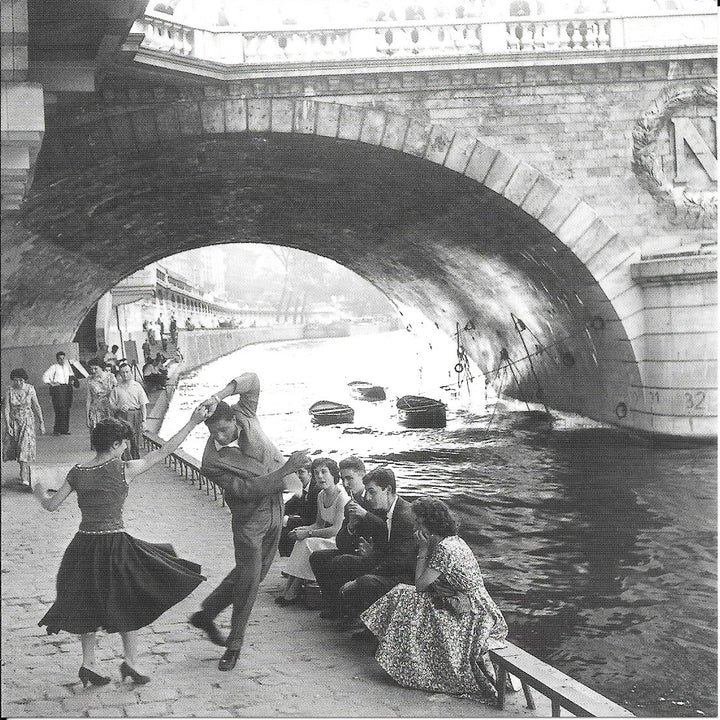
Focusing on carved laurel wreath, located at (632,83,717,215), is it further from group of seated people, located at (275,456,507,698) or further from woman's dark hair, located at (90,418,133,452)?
woman's dark hair, located at (90,418,133,452)

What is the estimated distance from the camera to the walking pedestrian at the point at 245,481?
16.5ft

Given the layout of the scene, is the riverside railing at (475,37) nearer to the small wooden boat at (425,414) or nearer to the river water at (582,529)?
the river water at (582,529)

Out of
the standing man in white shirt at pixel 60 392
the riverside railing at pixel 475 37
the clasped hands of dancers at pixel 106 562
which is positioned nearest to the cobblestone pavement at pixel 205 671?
→ the clasped hands of dancers at pixel 106 562

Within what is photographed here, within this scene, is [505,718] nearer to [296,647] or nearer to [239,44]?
[296,647]

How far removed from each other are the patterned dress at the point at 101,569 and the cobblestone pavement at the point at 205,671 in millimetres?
344

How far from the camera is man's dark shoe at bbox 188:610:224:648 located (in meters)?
5.41

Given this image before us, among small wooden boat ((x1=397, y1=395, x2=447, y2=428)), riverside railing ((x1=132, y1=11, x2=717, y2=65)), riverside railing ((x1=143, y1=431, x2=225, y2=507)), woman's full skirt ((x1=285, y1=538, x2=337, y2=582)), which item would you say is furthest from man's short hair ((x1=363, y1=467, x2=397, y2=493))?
small wooden boat ((x1=397, y1=395, x2=447, y2=428))

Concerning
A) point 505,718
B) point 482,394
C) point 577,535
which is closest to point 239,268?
point 482,394

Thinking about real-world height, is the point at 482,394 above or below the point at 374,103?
below

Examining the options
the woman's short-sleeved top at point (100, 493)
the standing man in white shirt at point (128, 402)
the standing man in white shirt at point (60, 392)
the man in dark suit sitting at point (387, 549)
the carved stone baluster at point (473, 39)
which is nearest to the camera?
the woman's short-sleeved top at point (100, 493)

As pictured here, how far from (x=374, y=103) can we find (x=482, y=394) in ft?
48.6

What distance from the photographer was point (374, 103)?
14.9m

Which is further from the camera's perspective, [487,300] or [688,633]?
[487,300]

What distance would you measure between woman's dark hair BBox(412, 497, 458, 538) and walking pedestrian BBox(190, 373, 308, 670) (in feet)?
2.03
